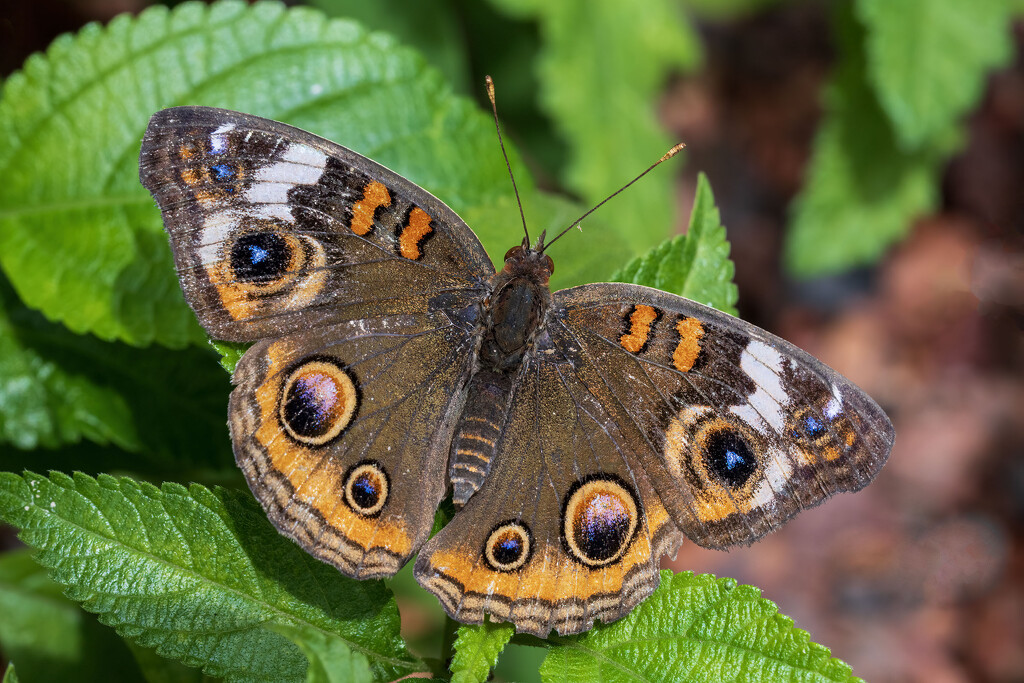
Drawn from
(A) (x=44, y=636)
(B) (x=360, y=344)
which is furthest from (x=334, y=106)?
(A) (x=44, y=636)

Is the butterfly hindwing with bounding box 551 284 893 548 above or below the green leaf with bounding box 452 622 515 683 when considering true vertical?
above

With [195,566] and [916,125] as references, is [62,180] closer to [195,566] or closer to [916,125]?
[195,566]

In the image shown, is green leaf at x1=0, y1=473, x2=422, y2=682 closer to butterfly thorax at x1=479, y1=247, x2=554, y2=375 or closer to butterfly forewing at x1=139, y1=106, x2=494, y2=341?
butterfly forewing at x1=139, y1=106, x2=494, y2=341

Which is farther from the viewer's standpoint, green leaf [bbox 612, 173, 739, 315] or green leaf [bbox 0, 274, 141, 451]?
green leaf [bbox 0, 274, 141, 451]

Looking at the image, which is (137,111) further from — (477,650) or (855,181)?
(855,181)

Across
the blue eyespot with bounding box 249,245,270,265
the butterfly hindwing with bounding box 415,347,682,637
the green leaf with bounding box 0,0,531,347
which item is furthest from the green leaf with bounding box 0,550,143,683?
the blue eyespot with bounding box 249,245,270,265

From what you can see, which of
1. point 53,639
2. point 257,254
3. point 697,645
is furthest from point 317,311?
point 53,639

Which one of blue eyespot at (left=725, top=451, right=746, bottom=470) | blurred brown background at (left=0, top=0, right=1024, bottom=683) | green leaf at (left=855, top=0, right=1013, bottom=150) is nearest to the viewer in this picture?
blue eyespot at (left=725, top=451, right=746, bottom=470)
